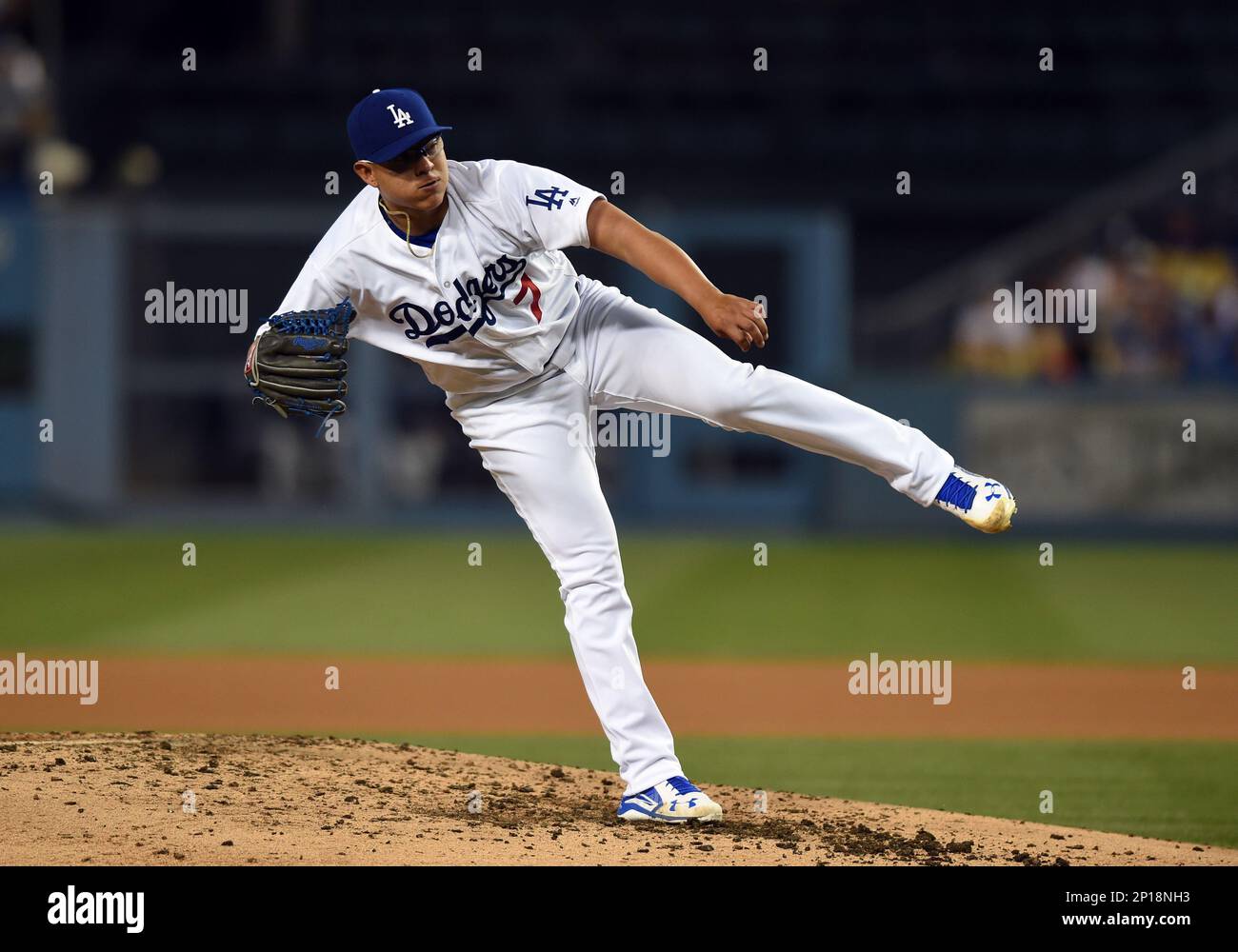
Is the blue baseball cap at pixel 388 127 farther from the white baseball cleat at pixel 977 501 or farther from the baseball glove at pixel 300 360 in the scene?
the white baseball cleat at pixel 977 501

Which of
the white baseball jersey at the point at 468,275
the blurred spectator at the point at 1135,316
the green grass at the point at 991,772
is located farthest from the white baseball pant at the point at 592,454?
the blurred spectator at the point at 1135,316

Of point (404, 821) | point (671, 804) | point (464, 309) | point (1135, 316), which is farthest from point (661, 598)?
point (1135, 316)

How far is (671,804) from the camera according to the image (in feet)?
16.8

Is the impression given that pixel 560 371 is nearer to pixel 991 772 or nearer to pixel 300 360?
pixel 300 360

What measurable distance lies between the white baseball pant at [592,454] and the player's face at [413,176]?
26.2 inches

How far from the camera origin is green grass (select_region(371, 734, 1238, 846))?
18.3 ft

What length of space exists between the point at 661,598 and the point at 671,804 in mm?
6632

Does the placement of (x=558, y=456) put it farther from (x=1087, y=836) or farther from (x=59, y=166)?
(x=59, y=166)

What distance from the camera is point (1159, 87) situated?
21000 mm

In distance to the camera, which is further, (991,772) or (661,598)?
(661,598)

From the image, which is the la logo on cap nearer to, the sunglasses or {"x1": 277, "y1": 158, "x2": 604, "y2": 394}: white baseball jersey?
the sunglasses

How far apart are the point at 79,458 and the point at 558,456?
528 inches

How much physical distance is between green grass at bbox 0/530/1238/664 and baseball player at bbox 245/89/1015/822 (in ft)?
14.0

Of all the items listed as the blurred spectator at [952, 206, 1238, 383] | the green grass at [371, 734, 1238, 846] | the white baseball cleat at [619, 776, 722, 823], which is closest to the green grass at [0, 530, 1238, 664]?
the blurred spectator at [952, 206, 1238, 383]
